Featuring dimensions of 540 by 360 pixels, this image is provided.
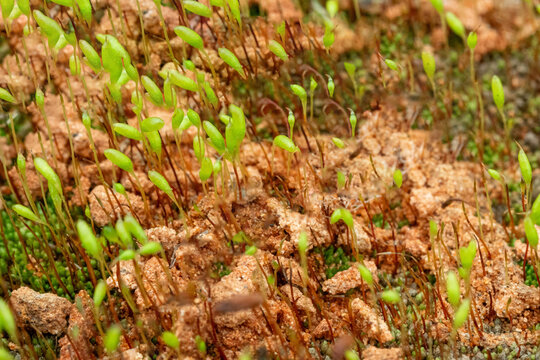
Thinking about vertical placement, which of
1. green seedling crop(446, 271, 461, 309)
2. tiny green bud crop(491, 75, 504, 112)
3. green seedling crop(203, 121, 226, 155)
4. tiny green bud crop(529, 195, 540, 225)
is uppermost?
green seedling crop(203, 121, 226, 155)

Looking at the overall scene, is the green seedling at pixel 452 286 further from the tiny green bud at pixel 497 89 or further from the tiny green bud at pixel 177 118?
the tiny green bud at pixel 177 118

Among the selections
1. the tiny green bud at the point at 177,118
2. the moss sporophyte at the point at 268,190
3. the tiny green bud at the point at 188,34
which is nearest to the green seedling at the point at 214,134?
the moss sporophyte at the point at 268,190

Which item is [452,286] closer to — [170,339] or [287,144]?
[287,144]

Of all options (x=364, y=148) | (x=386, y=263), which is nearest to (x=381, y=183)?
(x=364, y=148)

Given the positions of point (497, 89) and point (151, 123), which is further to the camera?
point (497, 89)

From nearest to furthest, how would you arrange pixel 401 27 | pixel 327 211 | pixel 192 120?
1. pixel 192 120
2. pixel 327 211
3. pixel 401 27

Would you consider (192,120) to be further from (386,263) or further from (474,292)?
(474,292)

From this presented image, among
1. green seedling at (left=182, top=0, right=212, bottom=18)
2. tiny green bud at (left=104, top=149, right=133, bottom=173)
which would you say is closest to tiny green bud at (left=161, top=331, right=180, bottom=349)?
tiny green bud at (left=104, top=149, right=133, bottom=173)

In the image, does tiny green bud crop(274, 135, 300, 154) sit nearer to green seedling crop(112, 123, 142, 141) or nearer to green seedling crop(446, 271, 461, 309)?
green seedling crop(112, 123, 142, 141)

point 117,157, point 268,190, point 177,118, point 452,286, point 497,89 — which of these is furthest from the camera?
point 268,190

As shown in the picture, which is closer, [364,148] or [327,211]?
[327,211]

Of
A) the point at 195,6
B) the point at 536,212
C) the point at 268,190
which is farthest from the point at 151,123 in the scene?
the point at 536,212
